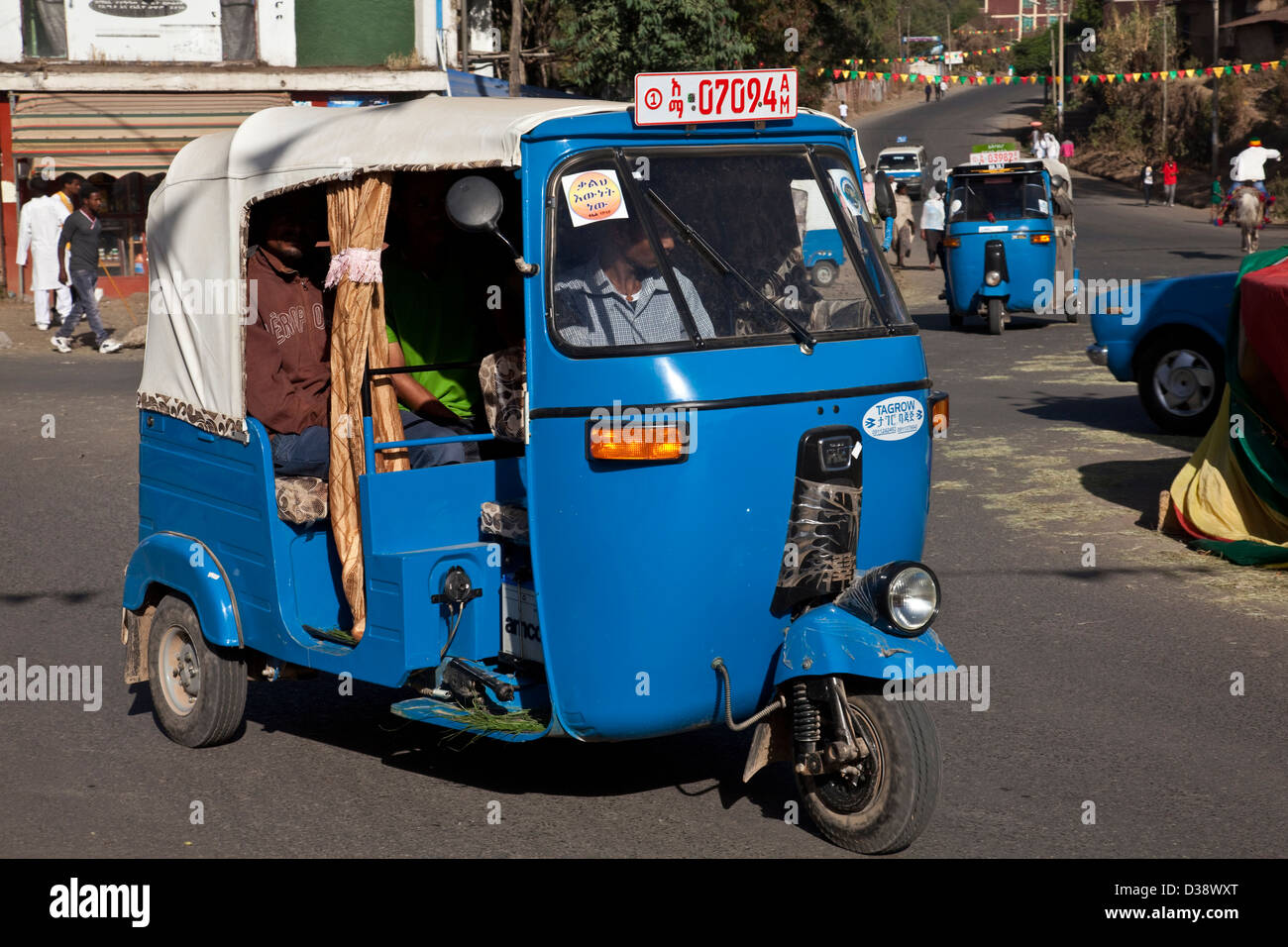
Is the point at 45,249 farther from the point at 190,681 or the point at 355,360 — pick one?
the point at 355,360

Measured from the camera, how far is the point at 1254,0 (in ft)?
180

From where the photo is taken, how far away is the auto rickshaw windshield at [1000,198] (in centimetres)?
2042

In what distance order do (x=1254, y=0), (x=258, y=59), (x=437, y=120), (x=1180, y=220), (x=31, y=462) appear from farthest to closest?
(x=1254, y=0)
(x=1180, y=220)
(x=258, y=59)
(x=31, y=462)
(x=437, y=120)

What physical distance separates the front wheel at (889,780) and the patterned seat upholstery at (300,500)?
85.3 inches

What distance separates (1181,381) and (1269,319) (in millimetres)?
4372

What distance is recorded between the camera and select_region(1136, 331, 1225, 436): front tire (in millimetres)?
12719

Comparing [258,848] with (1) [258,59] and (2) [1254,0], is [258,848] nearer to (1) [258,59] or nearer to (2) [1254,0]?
(1) [258,59]

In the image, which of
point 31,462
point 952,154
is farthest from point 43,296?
point 952,154

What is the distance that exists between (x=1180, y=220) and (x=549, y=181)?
3783 cm

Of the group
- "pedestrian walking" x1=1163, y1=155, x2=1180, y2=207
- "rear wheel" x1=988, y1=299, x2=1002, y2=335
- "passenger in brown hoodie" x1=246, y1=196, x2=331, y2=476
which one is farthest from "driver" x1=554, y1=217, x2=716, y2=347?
"pedestrian walking" x1=1163, y1=155, x2=1180, y2=207

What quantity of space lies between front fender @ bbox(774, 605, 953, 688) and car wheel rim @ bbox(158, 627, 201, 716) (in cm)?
265

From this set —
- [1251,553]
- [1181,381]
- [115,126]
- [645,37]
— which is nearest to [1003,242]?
[1181,381]

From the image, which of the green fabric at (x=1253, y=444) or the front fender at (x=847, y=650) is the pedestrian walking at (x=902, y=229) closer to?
the green fabric at (x=1253, y=444)

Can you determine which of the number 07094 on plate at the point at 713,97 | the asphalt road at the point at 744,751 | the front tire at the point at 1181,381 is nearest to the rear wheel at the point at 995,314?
the front tire at the point at 1181,381
